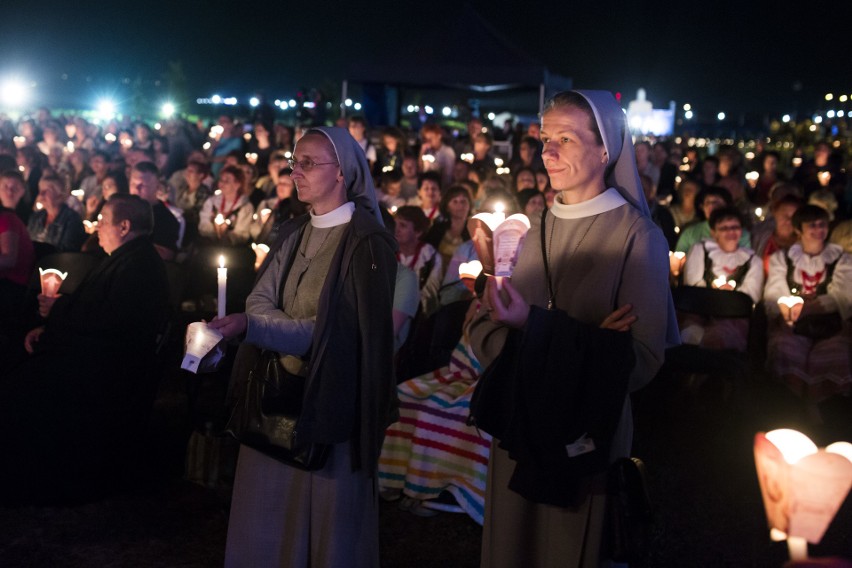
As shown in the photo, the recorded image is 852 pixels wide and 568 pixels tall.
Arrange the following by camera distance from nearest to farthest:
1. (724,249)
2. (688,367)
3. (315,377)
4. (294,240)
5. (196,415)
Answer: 1. (315,377)
2. (294,240)
3. (196,415)
4. (688,367)
5. (724,249)

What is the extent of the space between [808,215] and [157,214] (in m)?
5.71

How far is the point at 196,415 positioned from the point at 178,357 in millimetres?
3012

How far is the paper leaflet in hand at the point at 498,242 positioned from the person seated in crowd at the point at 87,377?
3312 mm

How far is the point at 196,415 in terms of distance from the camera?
598 centimetres

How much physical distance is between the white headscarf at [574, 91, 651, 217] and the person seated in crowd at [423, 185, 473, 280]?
5.21 m

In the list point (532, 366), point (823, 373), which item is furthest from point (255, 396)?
point (823, 373)

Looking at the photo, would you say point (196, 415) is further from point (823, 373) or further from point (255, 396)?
point (823, 373)

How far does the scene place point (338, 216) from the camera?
147 inches

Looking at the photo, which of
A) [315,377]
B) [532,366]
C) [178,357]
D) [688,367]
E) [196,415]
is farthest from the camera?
[178,357]

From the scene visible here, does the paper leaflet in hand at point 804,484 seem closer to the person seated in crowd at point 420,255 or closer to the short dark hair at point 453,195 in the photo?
the person seated in crowd at point 420,255

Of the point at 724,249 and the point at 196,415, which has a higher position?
the point at 724,249

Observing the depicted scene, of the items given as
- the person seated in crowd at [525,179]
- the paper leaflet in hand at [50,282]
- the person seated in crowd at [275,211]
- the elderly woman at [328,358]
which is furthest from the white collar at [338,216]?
the person seated in crowd at [525,179]

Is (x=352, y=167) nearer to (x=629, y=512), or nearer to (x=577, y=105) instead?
(x=577, y=105)

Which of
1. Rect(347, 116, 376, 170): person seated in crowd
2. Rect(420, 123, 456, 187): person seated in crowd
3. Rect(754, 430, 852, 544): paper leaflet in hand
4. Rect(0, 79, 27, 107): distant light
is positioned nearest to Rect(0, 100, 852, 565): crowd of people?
Rect(420, 123, 456, 187): person seated in crowd
